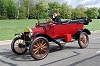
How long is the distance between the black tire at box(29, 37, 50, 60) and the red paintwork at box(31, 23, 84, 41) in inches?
18.0

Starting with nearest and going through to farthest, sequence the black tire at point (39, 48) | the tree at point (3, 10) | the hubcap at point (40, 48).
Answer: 1. the black tire at point (39, 48)
2. the hubcap at point (40, 48)
3. the tree at point (3, 10)

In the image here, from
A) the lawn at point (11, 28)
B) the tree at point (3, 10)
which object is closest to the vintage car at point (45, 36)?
the lawn at point (11, 28)

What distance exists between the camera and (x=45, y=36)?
8031mm

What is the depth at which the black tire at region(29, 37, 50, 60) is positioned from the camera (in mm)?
7195

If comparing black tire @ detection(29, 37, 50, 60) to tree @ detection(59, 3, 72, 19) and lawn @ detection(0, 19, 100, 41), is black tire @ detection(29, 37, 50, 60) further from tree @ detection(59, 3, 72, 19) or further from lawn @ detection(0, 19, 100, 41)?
tree @ detection(59, 3, 72, 19)

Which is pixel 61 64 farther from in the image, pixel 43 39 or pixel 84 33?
pixel 84 33

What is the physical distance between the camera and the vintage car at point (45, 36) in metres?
7.45

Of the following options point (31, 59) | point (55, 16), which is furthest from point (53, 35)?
point (31, 59)

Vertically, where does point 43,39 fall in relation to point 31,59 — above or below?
above

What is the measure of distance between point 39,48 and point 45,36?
709 mm

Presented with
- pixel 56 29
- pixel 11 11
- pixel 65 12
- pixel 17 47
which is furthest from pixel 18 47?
pixel 65 12

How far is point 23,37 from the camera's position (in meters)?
8.14

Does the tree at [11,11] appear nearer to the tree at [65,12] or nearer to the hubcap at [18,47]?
the tree at [65,12]

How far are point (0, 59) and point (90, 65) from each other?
3373mm
